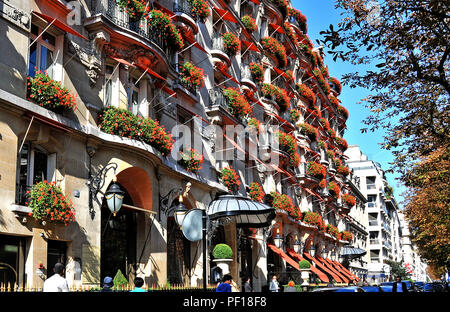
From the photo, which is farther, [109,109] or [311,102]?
[311,102]

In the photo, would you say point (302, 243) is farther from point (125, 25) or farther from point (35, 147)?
point (35, 147)

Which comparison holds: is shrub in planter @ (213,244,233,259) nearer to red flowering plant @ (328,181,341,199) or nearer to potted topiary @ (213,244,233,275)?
potted topiary @ (213,244,233,275)

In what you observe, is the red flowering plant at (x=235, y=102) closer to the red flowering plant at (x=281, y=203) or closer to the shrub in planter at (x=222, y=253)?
the red flowering plant at (x=281, y=203)

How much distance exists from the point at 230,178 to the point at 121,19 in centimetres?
1044

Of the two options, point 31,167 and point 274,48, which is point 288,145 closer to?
point 274,48

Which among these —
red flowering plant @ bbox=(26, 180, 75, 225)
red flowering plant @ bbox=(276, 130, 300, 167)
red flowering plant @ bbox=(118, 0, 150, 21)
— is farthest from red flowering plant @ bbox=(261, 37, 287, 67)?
red flowering plant @ bbox=(26, 180, 75, 225)

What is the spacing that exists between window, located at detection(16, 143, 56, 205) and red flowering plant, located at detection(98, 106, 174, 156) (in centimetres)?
231

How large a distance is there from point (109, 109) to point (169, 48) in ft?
19.3

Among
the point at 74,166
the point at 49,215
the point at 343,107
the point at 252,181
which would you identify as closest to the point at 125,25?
the point at 74,166

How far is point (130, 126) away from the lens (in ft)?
55.2

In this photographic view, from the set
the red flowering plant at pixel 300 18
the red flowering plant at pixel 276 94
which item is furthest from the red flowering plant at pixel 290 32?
the red flowering plant at pixel 276 94

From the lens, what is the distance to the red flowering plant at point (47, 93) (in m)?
13.7

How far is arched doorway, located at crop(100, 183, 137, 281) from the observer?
1702cm

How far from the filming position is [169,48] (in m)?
21.5
